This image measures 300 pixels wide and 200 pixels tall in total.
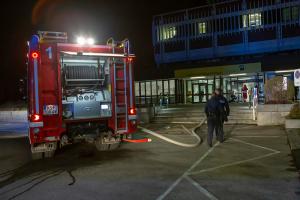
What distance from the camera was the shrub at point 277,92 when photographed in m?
→ 17.0

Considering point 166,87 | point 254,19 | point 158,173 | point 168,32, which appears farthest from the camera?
point 168,32

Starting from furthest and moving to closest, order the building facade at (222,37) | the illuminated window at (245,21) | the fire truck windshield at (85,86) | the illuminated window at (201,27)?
1. the illuminated window at (201,27)
2. the illuminated window at (245,21)
3. the building facade at (222,37)
4. the fire truck windshield at (85,86)

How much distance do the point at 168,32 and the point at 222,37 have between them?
7.04 meters

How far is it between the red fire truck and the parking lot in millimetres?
629

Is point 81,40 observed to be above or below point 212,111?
above

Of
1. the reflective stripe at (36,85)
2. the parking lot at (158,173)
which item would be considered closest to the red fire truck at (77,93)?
the reflective stripe at (36,85)

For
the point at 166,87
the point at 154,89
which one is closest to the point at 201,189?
the point at 166,87

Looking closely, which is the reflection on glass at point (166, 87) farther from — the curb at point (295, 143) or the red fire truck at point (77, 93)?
the red fire truck at point (77, 93)

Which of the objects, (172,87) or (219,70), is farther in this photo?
(172,87)

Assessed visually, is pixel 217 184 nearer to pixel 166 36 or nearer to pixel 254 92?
pixel 254 92

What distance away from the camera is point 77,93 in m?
→ 9.98

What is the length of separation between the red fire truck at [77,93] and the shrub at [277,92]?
8944mm

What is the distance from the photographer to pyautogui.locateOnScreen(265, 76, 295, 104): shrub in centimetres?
1703

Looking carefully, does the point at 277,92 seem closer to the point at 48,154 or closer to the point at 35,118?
the point at 48,154
